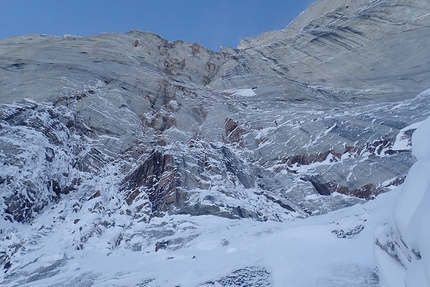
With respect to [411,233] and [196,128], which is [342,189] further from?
[411,233]

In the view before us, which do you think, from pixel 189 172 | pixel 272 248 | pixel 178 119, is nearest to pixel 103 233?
pixel 189 172

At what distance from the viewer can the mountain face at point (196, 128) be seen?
1891cm

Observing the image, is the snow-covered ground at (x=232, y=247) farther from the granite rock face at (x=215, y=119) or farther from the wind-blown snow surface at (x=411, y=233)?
the granite rock face at (x=215, y=119)

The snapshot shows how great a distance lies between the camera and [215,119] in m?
33.1

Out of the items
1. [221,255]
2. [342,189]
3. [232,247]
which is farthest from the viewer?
[342,189]

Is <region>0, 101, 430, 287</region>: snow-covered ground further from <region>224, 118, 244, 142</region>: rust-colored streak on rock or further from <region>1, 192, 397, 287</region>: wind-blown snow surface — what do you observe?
<region>224, 118, 244, 142</region>: rust-colored streak on rock

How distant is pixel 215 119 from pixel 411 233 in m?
26.4

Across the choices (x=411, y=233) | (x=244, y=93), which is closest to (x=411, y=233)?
(x=411, y=233)

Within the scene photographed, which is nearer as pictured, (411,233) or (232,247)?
(411,233)

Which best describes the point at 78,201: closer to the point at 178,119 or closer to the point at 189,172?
the point at 189,172

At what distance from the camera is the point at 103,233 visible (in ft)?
57.2

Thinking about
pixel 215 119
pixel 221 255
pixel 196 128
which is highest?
pixel 215 119

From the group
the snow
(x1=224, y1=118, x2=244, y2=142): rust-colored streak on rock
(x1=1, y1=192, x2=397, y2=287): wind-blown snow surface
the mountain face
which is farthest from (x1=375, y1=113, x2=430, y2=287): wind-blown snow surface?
the snow

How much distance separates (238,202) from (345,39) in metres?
34.1
